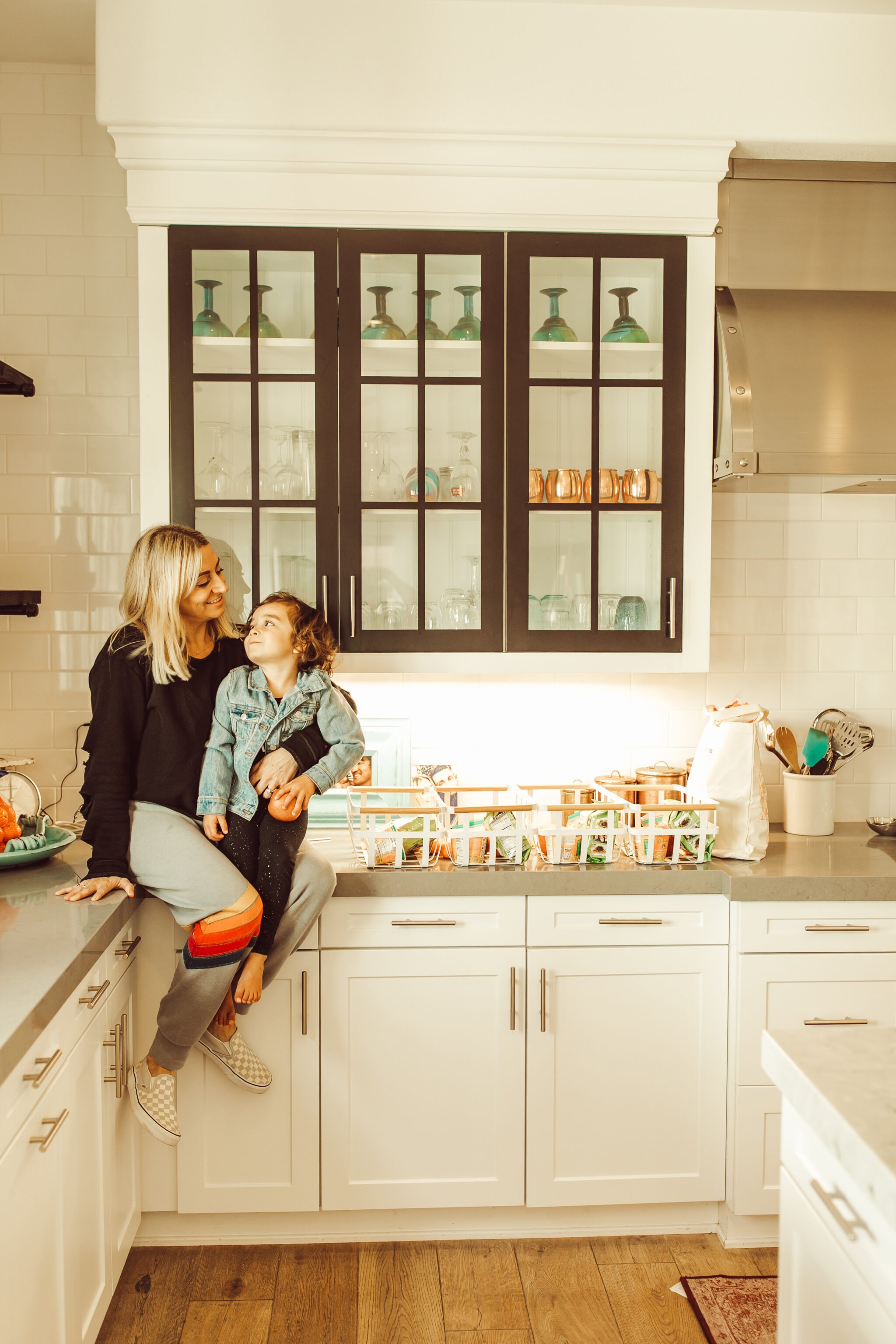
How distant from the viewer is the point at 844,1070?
1100 millimetres

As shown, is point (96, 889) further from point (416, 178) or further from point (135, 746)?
point (416, 178)

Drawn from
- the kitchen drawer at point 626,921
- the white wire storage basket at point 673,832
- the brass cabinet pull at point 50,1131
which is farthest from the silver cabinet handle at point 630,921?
the brass cabinet pull at point 50,1131

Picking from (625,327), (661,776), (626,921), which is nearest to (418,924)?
(626,921)

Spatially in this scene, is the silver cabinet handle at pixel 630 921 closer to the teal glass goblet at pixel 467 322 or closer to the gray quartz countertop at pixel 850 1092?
the gray quartz countertop at pixel 850 1092

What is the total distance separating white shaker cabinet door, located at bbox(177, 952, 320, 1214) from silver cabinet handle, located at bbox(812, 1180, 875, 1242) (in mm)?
1337

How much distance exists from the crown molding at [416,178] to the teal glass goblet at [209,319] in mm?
143

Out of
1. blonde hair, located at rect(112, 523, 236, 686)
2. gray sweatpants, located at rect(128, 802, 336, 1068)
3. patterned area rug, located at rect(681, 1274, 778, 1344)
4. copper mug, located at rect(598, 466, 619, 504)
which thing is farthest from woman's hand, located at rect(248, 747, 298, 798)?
patterned area rug, located at rect(681, 1274, 778, 1344)

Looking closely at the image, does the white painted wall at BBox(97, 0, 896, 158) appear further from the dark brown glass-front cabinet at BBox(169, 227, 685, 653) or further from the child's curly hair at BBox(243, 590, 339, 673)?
the child's curly hair at BBox(243, 590, 339, 673)

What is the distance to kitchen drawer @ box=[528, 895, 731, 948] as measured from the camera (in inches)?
88.4

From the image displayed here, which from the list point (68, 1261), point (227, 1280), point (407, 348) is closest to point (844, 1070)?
point (68, 1261)

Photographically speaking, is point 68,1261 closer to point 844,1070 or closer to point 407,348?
point 844,1070

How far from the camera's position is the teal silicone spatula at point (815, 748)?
8.79 feet

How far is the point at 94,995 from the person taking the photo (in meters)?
1.78

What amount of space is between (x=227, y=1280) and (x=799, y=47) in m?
3.22
